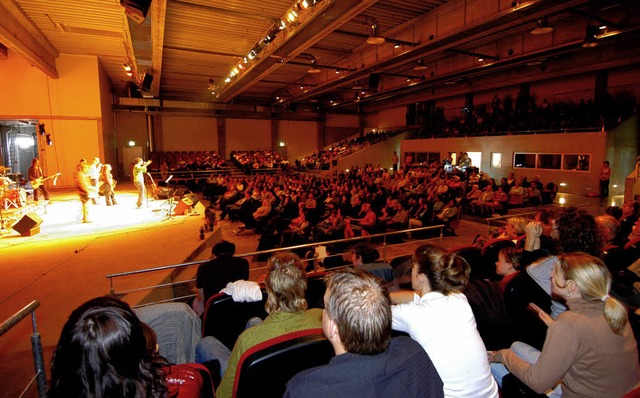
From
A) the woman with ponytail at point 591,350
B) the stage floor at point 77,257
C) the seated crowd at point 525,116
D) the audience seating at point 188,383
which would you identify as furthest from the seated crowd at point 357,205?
the woman with ponytail at point 591,350

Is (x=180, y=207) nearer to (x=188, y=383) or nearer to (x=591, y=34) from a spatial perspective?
(x=188, y=383)

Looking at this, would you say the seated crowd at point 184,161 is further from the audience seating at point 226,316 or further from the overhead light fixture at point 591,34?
the audience seating at point 226,316

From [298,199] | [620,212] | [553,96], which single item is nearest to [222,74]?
[298,199]

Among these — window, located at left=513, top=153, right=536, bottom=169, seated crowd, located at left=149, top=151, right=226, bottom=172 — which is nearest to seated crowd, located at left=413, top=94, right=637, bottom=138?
window, located at left=513, top=153, right=536, bottom=169

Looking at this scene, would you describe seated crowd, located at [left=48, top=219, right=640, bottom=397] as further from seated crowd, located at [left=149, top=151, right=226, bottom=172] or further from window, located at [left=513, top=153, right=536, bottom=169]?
seated crowd, located at [left=149, top=151, right=226, bottom=172]

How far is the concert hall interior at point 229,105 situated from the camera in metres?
5.64

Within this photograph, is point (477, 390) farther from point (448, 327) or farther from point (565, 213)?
point (565, 213)

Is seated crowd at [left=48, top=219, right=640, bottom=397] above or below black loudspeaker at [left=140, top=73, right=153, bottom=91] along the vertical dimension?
below

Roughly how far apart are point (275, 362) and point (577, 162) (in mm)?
14760

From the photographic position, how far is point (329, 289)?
1.19 metres

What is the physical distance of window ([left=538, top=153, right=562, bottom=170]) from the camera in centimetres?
1312

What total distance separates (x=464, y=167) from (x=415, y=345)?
15875 millimetres

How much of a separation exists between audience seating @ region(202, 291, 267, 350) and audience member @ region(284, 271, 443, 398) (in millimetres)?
1396

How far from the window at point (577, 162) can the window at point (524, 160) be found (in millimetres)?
1192
